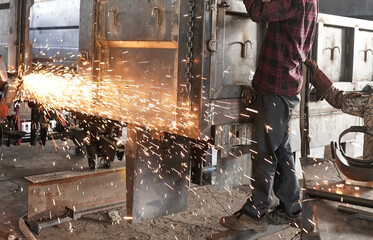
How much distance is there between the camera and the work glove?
13.0ft

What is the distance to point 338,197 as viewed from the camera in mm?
2344

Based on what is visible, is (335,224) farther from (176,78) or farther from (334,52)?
(334,52)

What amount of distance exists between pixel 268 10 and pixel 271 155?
1040 millimetres

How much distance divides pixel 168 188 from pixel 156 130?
0.77m

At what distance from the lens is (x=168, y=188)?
4.07 meters

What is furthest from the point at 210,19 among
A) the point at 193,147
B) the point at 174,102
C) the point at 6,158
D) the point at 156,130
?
the point at 6,158

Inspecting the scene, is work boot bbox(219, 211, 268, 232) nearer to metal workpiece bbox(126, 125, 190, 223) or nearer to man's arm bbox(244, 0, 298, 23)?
metal workpiece bbox(126, 125, 190, 223)

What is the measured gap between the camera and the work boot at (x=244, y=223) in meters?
3.49

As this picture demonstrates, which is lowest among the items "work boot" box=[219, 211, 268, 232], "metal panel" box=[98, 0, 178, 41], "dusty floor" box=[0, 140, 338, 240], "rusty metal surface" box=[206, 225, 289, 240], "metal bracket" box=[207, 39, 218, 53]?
"dusty floor" box=[0, 140, 338, 240]

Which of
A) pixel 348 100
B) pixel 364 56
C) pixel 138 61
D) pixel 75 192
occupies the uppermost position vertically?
pixel 364 56

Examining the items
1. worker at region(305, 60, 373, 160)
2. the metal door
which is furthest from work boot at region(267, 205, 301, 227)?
the metal door

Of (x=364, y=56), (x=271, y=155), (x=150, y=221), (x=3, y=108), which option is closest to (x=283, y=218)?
(x=271, y=155)

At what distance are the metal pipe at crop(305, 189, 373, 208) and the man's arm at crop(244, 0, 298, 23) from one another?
127 centimetres

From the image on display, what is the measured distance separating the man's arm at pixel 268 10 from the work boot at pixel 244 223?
145 cm
